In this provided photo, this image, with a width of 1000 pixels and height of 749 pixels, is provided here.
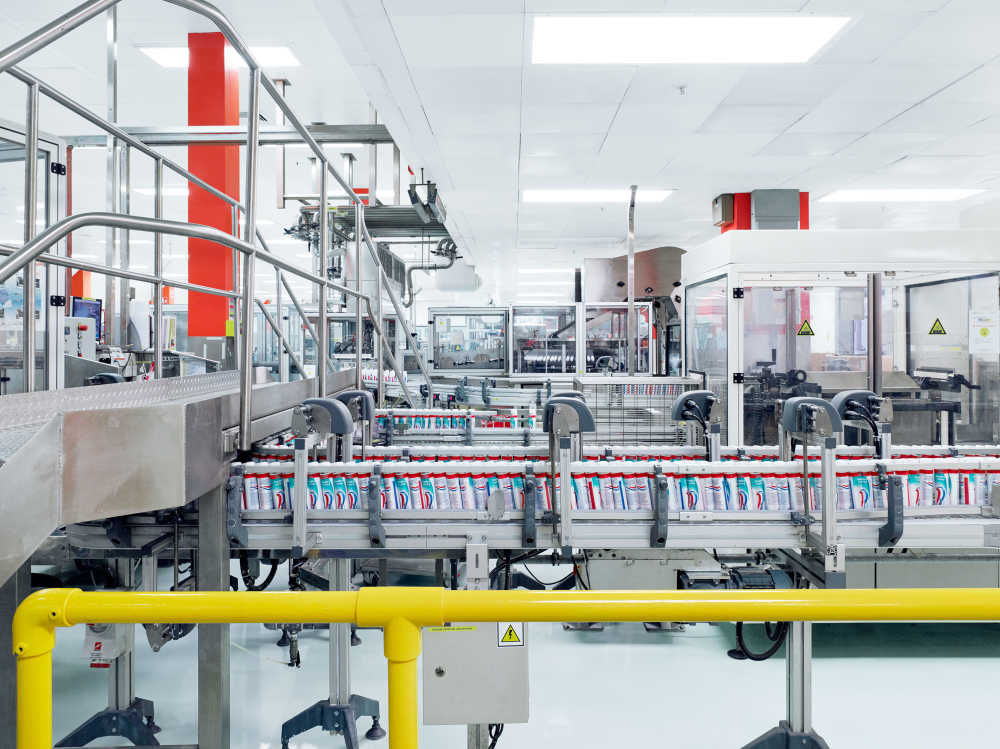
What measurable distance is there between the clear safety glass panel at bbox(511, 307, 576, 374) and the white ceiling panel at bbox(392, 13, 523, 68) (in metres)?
3.38

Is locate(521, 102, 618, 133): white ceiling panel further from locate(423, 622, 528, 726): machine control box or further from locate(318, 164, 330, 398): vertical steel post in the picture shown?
locate(423, 622, 528, 726): machine control box

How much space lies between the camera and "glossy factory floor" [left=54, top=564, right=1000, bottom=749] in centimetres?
278

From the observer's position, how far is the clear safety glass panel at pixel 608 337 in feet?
23.5

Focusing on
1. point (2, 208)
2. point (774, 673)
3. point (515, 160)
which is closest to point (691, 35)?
point (515, 160)

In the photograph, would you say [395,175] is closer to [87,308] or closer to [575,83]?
[87,308]

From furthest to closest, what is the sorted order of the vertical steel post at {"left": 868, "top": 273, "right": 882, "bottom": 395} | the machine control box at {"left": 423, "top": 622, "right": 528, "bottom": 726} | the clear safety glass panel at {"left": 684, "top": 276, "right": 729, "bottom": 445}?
the clear safety glass panel at {"left": 684, "top": 276, "right": 729, "bottom": 445}, the vertical steel post at {"left": 868, "top": 273, "right": 882, "bottom": 395}, the machine control box at {"left": 423, "top": 622, "right": 528, "bottom": 726}

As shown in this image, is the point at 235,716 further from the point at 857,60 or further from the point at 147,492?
the point at 857,60

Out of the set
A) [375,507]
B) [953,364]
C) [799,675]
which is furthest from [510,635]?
[953,364]

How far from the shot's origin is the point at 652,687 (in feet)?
10.3

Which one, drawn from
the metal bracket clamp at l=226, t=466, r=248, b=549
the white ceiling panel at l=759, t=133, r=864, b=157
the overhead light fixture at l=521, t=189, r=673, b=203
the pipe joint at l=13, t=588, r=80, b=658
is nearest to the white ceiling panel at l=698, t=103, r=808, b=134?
the white ceiling panel at l=759, t=133, r=864, b=157

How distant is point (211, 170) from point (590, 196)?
377cm

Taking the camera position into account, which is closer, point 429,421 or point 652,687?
point 652,687

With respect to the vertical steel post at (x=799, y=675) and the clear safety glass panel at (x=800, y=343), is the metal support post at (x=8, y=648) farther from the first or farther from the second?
the clear safety glass panel at (x=800, y=343)

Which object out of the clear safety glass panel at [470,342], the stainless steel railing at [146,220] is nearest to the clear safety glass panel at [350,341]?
the clear safety glass panel at [470,342]
